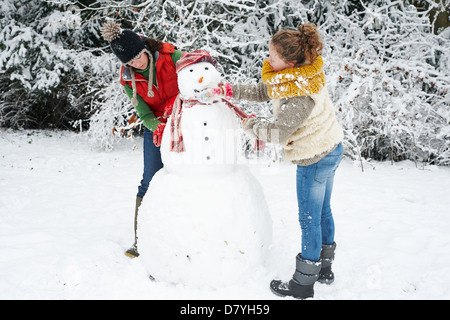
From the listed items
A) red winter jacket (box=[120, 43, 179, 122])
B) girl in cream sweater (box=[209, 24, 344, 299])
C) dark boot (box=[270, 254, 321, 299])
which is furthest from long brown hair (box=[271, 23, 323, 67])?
dark boot (box=[270, 254, 321, 299])

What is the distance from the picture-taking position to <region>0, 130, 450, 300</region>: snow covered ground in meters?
2.30

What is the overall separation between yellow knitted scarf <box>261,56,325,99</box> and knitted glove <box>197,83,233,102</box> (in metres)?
0.37

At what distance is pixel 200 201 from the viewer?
219cm

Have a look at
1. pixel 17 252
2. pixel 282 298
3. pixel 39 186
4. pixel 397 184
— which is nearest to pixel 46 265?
pixel 17 252

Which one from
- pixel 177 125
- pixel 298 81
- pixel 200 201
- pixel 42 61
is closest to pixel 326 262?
pixel 200 201

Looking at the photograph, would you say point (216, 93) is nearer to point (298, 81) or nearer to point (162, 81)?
point (298, 81)

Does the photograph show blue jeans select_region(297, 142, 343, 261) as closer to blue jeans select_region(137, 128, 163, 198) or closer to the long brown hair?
the long brown hair

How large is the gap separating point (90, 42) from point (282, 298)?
7297 mm

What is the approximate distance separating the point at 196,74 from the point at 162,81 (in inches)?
19.7

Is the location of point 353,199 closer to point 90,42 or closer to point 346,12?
point 346,12

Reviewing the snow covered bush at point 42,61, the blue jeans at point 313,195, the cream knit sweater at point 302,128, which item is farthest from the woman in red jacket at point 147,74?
the snow covered bush at point 42,61

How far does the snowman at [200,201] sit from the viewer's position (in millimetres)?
2184

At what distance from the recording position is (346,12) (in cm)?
639

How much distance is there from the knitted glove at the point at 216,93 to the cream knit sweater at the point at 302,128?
0.29 meters
